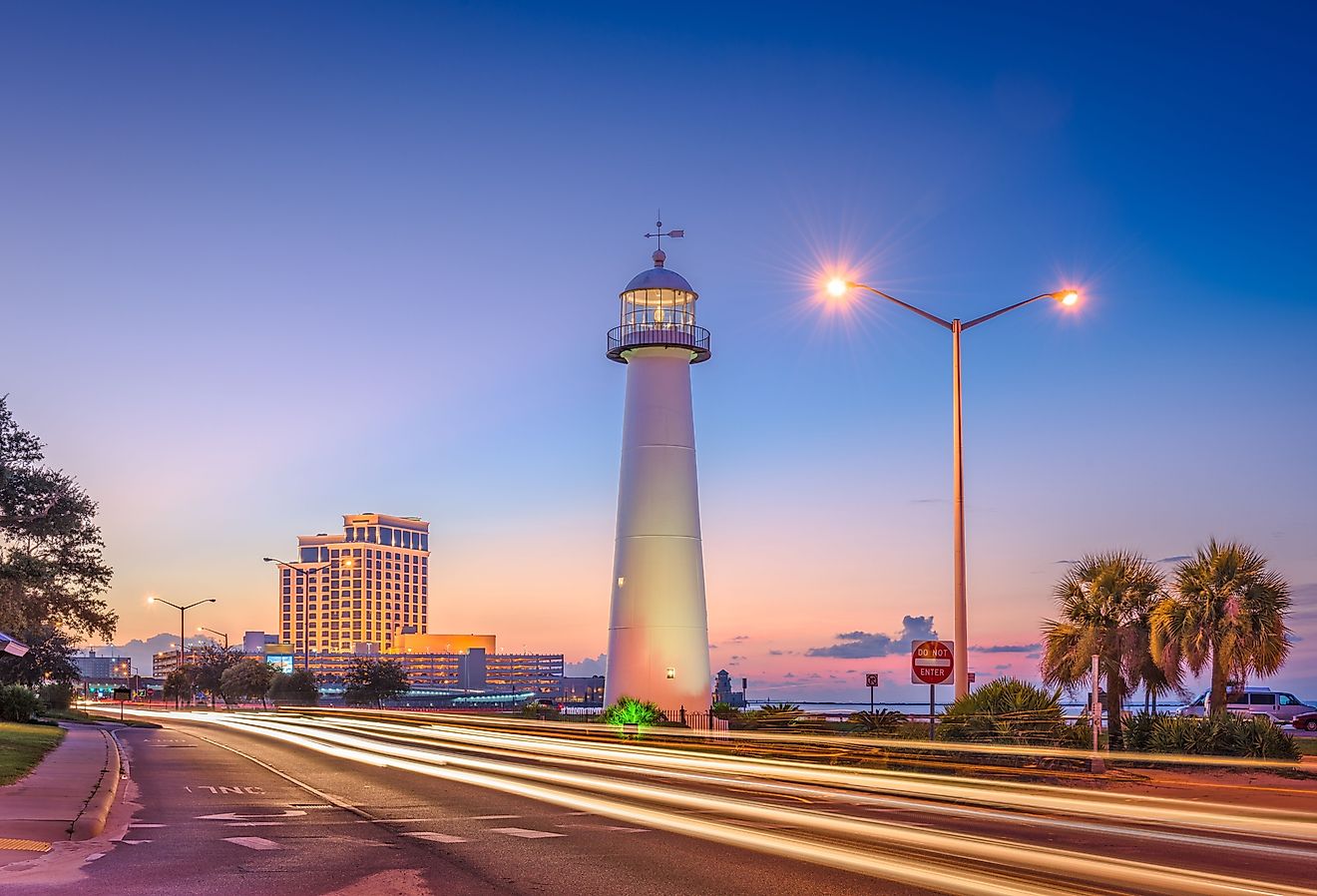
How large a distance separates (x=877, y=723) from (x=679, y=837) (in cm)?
1634

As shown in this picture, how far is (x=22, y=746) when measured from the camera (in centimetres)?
3111

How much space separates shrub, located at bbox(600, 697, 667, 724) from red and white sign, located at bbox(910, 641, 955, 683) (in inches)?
736

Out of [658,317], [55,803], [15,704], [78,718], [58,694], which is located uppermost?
[658,317]

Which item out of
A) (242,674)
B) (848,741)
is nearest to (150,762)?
(848,741)

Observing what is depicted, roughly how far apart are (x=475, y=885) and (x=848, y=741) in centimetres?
1504

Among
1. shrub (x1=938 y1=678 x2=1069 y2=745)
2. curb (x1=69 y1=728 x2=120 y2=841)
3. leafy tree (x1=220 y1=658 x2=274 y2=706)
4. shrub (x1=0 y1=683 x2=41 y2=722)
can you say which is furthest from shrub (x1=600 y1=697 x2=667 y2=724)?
leafy tree (x1=220 y1=658 x2=274 y2=706)

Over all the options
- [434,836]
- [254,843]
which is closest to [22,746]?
[254,843]

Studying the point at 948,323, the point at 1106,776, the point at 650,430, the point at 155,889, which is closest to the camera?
the point at 155,889

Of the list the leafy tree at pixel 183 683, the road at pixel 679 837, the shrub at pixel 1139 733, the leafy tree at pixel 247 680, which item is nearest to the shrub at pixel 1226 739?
the shrub at pixel 1139 733

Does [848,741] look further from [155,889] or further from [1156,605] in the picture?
[155,889]

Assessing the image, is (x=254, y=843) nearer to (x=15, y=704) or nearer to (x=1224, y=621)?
(x=1224, y=621)

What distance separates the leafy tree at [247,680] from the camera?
10069 cm

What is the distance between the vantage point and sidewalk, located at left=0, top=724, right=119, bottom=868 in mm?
13850

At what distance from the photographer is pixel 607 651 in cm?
4653
